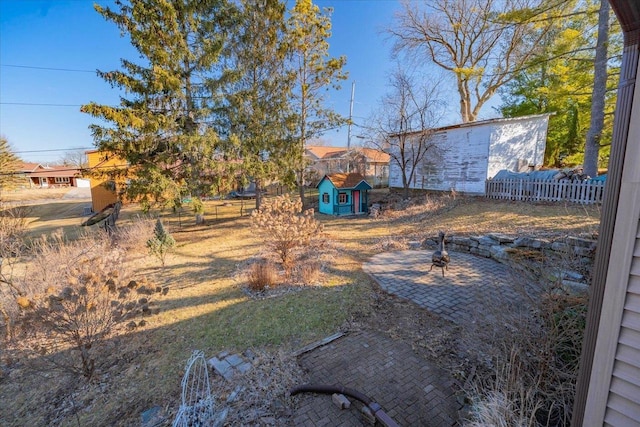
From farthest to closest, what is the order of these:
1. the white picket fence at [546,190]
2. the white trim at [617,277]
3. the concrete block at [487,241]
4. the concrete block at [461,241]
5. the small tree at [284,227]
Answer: the white picket fence at [546,190]
the concrete block at [461,241]
the concrete block at [487,241]
the small tree at [284,227]
the white trim at [617,277]

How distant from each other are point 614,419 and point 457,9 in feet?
78.5

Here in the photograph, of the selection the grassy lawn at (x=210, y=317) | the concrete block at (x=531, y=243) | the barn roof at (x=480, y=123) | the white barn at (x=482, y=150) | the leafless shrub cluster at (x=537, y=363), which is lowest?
the grassy lawn at (x=210, y=317)

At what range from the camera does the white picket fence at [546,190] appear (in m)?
9.47

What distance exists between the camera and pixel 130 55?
35.1 ft

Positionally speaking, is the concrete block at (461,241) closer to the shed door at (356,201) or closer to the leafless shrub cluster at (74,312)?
the leafless shrub cluster at (74,312)

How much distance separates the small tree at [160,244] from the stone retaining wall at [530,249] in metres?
8.48

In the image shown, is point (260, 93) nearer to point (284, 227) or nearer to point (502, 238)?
point (284, 227)

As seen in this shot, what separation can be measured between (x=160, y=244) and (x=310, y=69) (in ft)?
39.2

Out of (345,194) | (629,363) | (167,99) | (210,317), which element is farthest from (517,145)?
(167,99)

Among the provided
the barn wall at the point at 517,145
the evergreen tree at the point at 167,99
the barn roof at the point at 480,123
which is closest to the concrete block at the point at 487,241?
the barn wall at the point at 517,145

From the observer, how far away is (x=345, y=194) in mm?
15914

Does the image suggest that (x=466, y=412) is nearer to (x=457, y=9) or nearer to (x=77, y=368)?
(x=77, y=368)

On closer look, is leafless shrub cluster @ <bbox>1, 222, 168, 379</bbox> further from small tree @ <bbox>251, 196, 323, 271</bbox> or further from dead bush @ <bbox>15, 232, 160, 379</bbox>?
small tree @ <bbox>251, 196, 323, 271</bbox>

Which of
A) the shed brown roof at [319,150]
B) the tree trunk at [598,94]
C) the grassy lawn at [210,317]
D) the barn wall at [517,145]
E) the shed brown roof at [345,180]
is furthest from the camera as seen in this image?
the shed brown roof at [319,150]
